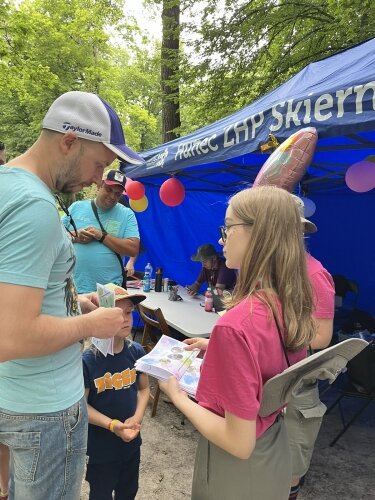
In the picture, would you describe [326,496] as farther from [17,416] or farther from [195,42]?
[195,42]

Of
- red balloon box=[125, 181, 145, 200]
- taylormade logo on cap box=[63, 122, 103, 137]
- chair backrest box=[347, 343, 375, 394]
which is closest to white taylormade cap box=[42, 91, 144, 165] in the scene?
taylormade logo on cap box=[63, 122, 103, 137]

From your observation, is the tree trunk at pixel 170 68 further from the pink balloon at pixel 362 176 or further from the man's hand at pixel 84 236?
the man's hand at pixel 84 236

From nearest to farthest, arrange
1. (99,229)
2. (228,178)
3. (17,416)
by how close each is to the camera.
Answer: (17,416), (99,229), (228,178)

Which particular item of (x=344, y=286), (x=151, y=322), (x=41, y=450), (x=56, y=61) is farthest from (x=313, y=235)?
(x=56, y=61)

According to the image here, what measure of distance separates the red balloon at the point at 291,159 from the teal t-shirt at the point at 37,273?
1444 mm

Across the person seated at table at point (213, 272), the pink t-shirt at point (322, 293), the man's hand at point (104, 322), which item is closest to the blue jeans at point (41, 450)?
the man's hand at point (104, 322)

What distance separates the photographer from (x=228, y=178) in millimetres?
4805

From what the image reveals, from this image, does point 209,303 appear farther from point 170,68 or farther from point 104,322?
point 170,68

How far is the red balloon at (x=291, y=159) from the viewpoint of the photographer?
2.01 metres

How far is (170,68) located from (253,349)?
7890 mm

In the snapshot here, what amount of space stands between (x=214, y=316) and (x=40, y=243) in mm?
3067

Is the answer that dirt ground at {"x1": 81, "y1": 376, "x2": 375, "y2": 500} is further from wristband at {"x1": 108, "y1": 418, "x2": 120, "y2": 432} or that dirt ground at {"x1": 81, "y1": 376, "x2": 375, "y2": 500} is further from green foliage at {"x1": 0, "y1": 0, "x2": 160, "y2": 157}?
green foliage at {"x1": 0, "y1": 0, "x2": 160, "y2": 157}

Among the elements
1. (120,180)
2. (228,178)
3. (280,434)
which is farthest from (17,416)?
(228,178)

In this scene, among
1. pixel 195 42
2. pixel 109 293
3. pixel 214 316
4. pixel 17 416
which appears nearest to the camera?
pixel 17 416
